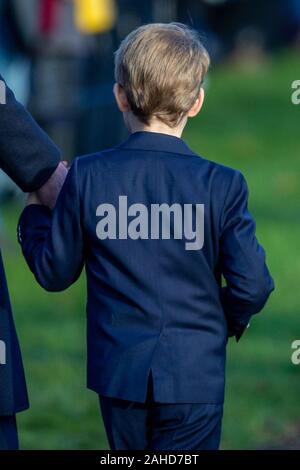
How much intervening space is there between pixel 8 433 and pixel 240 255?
2.61 ft

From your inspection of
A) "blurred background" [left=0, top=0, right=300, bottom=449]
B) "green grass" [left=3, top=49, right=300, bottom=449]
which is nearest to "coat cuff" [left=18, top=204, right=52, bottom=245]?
"blurred background" [left=0, top=0, right=300, bottom=449]

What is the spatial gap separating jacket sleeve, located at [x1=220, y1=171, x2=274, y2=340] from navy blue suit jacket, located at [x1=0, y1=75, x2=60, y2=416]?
526 millimetres

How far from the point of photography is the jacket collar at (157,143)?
148 inches

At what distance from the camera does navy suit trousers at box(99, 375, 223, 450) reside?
3721 millimetres

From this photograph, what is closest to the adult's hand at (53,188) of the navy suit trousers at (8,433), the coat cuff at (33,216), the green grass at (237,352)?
the coat cuff at (33,216)

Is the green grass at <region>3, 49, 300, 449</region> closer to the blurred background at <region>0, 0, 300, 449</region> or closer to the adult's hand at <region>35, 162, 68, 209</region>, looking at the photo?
the blurred background at <region>0, 0, 300, 449</region>

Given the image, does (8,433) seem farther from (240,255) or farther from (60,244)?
(240,255)

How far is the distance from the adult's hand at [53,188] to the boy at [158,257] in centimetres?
13

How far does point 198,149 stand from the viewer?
1723 centimetres

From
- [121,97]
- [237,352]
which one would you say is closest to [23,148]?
[121,97]

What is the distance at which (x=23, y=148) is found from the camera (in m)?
3.77

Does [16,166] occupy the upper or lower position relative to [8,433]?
upper

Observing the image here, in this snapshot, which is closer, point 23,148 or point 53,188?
point 23,148
